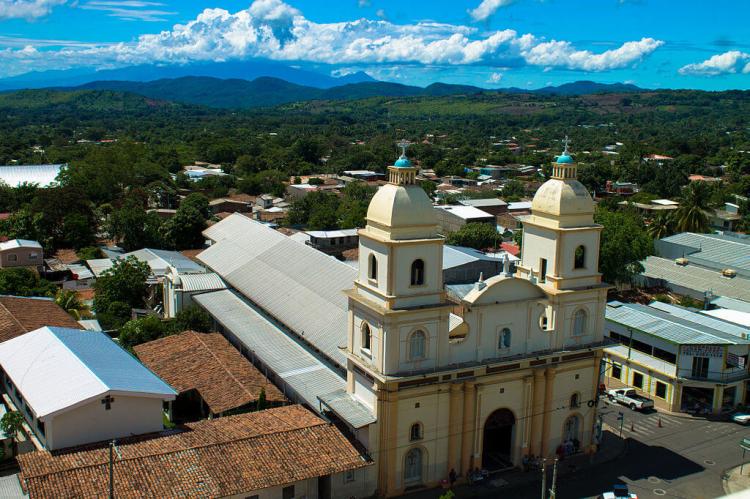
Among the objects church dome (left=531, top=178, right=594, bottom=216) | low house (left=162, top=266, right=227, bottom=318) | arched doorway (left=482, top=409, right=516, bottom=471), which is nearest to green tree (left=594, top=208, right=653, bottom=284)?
church dome (left=531, top=178, right=594, bottom=216)

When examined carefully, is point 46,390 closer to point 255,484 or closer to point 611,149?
point 255,484

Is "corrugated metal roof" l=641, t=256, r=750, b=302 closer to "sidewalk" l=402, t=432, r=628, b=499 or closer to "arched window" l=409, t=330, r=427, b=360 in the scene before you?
"sidewalk" l=402, t=432, r=628, b=499

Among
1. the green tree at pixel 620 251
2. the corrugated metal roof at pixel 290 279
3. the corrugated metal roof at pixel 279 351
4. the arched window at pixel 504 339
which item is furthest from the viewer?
the green tree at pixel 620 251

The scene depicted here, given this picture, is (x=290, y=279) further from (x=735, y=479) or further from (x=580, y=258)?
(x=735, y=479)

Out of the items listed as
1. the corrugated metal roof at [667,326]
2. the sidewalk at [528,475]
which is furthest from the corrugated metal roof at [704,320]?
the sidewalk at [528,475]

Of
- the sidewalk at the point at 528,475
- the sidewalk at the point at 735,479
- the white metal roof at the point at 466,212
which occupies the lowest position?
the sidewalk at the point at 735,479

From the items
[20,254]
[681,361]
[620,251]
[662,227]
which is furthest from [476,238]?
[20,254]

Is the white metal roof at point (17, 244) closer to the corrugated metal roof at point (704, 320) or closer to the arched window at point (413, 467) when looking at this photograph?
the arched window at point (413, 467)
